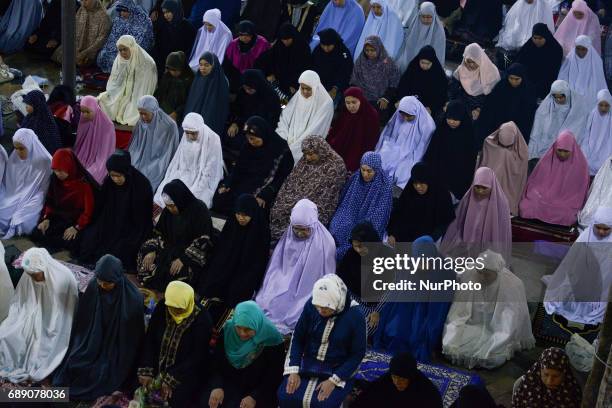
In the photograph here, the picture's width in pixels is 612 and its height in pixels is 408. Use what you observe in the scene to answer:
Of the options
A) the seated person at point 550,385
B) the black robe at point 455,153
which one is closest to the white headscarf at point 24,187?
the black robe at point 455,153

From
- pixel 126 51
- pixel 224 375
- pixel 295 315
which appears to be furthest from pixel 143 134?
pixel 224 375

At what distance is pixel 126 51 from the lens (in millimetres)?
10602

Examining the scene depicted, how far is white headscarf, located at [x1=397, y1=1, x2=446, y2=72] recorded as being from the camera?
11.1m

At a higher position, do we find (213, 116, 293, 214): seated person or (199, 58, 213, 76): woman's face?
(199, 58, 213, 76): woman's face

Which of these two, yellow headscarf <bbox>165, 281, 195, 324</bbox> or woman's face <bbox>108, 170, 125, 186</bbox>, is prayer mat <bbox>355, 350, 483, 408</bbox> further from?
woman's face <bbox>108, 170, 125, 186</bbox>

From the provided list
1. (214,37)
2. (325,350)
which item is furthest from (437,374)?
(214,37)

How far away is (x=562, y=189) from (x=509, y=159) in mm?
481

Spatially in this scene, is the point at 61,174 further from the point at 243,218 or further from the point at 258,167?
the point at 243,218

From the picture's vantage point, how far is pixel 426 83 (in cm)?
1052

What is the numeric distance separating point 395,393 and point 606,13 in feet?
20.7

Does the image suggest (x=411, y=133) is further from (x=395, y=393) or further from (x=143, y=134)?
(x=395, y=393)

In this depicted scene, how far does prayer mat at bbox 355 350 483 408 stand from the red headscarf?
8.25 ft

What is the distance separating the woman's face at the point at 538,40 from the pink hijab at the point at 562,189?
1.83 metres

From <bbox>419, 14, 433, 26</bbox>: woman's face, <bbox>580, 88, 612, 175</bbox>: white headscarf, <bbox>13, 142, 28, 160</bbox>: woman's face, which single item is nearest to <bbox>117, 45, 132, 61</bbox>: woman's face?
<bbox>13, 142, 28, 160</bbox>: woman's face
